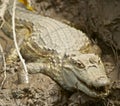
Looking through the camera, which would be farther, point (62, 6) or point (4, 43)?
Result: point (62, 6)

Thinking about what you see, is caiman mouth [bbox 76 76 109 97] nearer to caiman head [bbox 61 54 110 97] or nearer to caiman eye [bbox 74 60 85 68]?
caiman head [bbox 61 54 110 97]

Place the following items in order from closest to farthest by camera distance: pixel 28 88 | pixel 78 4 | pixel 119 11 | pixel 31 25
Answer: pixel 28 88 → pixel 119 11 → pixel 31 25 → pixel 78 4

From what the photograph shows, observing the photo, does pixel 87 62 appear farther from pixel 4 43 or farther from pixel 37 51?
pixel 4 43

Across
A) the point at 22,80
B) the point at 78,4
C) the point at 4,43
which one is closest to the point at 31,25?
the point at 4,43

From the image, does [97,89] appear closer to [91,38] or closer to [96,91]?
[96,91]

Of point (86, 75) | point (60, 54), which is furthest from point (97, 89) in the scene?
point (60, 54)

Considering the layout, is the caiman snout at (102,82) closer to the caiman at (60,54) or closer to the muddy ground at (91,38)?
the caiman at (60,54)

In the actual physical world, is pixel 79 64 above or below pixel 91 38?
below
